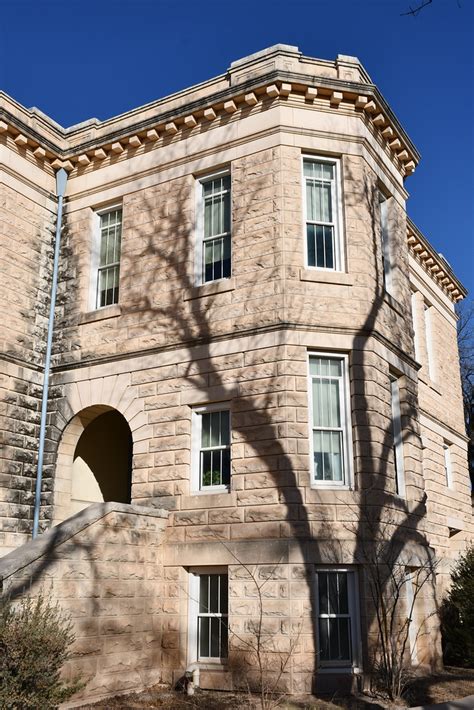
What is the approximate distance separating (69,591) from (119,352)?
5255 millimetres

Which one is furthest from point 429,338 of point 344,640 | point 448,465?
point 344,640

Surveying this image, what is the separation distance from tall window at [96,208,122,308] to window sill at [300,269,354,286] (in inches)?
169

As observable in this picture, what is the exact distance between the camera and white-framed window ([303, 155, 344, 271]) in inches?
544

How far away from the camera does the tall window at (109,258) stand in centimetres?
1552

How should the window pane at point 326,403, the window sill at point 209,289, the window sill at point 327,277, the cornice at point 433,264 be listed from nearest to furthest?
the window pane at point 326,403 → the window sill at point 327,277 → the window sill at point 209,289 → the cornice at point 433,264

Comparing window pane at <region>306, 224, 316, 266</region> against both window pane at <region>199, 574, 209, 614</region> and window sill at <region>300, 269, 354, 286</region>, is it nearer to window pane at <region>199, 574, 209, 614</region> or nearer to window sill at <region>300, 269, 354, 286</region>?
window sill at <region>300, 269, 354, 286</region>

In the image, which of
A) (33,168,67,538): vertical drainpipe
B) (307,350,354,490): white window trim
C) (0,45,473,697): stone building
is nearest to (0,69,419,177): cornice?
(0,45,473,697): stone building

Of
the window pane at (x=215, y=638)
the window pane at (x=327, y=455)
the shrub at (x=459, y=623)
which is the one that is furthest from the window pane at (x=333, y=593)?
the shrub at (x=459, y=623)

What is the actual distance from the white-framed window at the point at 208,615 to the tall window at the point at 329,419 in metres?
2.42

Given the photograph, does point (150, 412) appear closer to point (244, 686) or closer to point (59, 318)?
point (59, 318)

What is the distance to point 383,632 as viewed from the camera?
11.8 meters

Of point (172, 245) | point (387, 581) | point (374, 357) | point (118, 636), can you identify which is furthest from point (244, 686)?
point (172, 245)

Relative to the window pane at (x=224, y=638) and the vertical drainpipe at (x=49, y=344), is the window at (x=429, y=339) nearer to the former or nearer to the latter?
the vertical drainpipe at (x=49, y=344)

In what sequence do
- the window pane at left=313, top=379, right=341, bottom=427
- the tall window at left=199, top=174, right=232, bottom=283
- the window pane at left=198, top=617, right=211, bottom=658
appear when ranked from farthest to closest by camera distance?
1. the tall window at left=199, top=174, right=232, bottom=283
2. the window pane at left=313, top=379, right=341, bottom=427
3. the window pane at left=198, top=617, right=211, bottom=658
